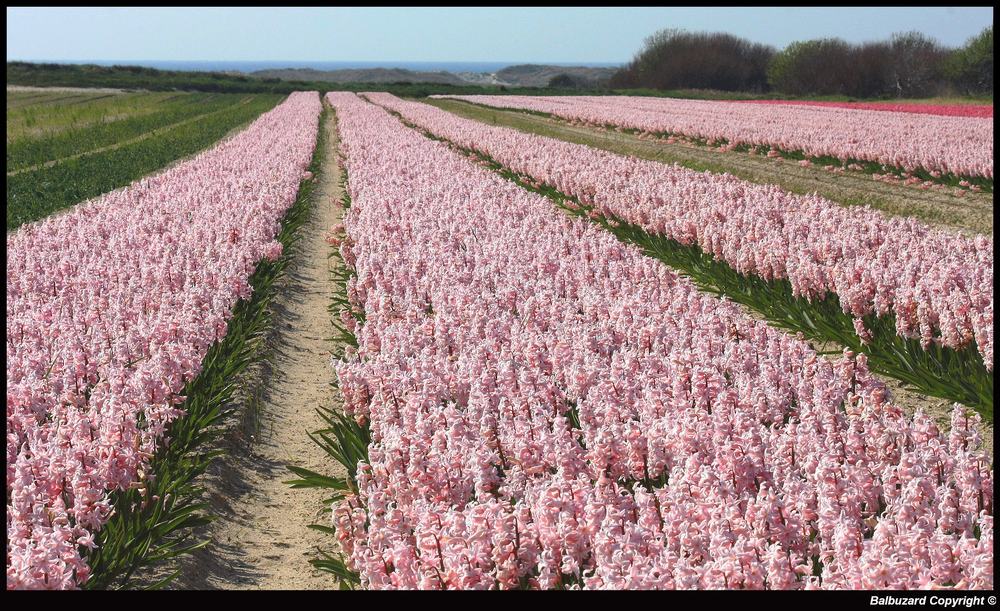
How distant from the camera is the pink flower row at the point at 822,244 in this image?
8.45m

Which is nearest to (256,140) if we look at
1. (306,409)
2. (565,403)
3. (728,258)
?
(728,258)

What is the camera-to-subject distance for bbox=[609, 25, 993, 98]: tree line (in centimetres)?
7219

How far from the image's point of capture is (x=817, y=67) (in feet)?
272

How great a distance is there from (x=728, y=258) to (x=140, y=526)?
27.2 ft

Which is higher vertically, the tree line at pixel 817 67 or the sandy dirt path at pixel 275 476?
the tree line at pixel 817 67

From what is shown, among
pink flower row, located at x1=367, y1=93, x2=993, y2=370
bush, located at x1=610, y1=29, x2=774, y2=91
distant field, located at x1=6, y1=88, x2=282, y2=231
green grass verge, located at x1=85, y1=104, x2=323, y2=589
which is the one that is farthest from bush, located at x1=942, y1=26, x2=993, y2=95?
green grass verge, located at x1=85, y1=104, x2=323, y2=589

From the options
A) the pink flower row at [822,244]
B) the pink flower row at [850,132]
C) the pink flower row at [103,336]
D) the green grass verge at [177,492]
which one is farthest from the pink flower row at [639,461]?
the pink flower row at [850,132]

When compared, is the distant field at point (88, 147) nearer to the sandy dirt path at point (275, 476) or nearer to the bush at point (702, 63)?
the sandy dirt path at point (275, 476)

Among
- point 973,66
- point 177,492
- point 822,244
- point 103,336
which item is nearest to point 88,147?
point 103,336

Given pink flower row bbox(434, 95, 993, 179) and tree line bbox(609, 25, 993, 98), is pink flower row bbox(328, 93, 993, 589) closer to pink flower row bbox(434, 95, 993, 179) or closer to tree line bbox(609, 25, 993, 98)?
pink flower row bbox(434, 95, 993, 179)

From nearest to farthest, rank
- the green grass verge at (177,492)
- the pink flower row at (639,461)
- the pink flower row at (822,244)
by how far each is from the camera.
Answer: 1. the pink flower row at (639,461)
2. the green grass verge at (177,492)
3. the pink flower row at (822,244)

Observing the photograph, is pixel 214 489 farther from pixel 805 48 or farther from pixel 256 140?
pixel 805 48

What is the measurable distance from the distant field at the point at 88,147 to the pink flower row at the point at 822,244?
1072cm

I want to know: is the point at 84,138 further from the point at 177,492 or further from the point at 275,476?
the point at 177,492
